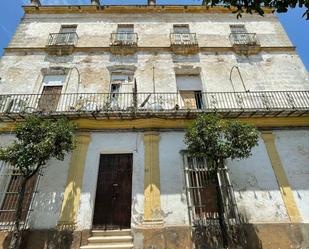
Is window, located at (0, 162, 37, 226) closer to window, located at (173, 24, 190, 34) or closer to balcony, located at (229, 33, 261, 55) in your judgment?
window, located at (173, 24, 190, 34)

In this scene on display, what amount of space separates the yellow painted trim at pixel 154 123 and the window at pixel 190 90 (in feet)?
6.02

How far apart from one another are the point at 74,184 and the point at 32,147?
78.4 inches

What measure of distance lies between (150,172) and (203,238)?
2665mm

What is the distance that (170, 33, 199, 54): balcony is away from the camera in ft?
41.6

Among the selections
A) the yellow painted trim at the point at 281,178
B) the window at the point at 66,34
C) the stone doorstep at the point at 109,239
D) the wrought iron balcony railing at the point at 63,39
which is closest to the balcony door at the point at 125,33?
the wrought iron balcony railing at the point at 63,39

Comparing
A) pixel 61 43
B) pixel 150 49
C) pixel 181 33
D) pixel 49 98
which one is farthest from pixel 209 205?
pixel 61 43

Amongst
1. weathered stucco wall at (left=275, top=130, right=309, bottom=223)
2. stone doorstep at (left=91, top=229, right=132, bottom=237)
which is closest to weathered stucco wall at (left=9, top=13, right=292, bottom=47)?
weathered stucco wall at (left=275, top=130, right=309, bottom=223)

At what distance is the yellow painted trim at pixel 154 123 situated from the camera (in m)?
9.39

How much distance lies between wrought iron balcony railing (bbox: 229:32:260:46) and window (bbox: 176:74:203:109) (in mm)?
3157

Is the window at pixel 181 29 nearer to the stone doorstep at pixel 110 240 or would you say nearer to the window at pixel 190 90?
the window at pixel 190 90

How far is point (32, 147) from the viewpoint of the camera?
23.2ft

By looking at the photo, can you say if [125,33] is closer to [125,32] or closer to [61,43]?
[125,32]

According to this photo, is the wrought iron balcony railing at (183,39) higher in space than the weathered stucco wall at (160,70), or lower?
higher

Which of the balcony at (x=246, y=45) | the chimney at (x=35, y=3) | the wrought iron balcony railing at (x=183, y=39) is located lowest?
the balcony at (x=246, y=45)
